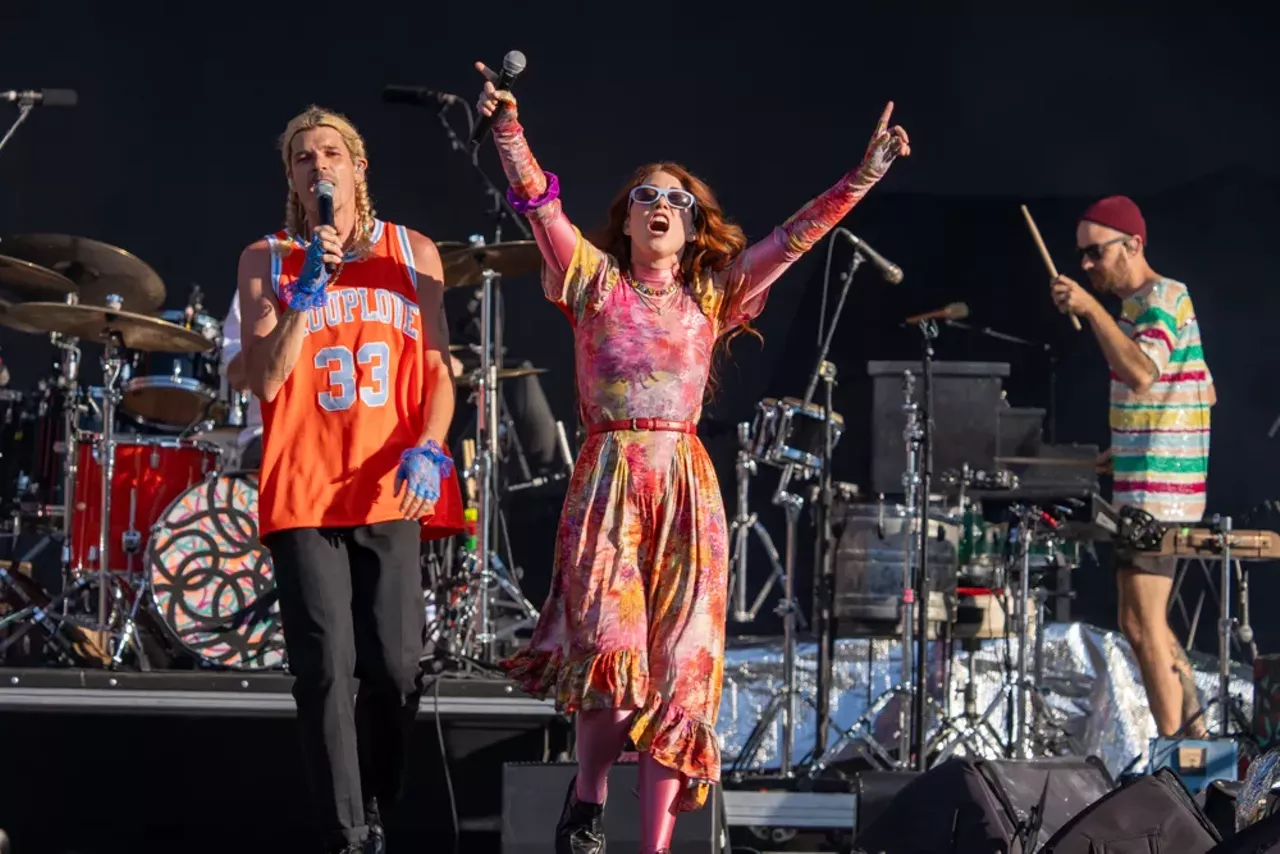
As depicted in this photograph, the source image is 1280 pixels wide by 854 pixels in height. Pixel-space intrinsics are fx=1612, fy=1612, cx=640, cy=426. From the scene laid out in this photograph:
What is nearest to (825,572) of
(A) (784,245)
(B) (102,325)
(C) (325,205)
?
(A) (784,245)

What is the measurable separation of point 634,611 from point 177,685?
2.08 metres

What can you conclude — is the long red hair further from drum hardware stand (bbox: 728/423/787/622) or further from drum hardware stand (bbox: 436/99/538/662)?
drum hardware stand (bbox: 728/423/787/622)

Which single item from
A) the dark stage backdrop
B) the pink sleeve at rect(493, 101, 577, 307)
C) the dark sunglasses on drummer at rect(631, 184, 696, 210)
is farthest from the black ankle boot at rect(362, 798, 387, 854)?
the dark stage backdrop

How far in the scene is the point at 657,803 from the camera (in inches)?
152

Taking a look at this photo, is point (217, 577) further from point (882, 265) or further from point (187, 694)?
point (882, 265)

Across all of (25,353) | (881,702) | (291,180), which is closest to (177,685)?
(291,180)

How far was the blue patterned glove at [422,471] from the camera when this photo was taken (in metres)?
4.05

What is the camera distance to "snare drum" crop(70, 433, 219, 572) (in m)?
6.90

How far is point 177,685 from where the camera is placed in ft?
17.3

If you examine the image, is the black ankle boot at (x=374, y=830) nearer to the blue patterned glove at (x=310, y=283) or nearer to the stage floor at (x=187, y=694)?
the stage floor at (x=187, y=694)

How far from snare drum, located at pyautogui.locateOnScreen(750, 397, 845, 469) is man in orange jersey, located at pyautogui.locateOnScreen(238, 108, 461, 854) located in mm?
3287

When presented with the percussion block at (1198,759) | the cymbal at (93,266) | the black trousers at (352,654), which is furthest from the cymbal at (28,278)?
the percussion block at (1198,759)

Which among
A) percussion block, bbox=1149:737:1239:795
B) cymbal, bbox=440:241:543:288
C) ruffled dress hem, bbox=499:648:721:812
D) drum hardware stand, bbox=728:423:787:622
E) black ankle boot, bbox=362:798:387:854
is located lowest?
percussion block, bbox=1149:737:1239:795

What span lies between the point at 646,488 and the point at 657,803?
0.76 meters
